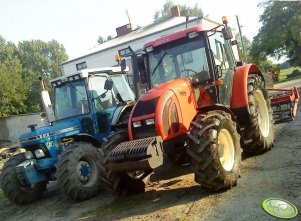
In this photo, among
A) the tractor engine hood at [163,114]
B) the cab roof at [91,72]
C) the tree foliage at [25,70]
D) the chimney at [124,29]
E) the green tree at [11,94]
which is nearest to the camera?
the tractor engine hood at [163,114]

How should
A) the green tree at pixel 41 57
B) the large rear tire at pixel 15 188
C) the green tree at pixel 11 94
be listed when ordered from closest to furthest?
1. the large rear tire at pixel 15 188
2. the green tree at pixel 11 94
3. the green tree at pixel 41 57

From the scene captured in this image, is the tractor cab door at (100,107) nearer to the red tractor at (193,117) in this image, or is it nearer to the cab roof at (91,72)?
the cab roof at (91,72)

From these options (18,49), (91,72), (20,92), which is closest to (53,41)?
(18,49)

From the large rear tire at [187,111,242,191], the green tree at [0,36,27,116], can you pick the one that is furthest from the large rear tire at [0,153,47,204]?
the green tree at [0,36,27,116]

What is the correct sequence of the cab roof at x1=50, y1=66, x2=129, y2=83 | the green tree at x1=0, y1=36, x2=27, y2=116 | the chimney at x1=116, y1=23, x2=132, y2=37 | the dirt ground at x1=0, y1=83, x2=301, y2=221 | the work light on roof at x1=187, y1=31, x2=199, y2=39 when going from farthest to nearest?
the chimney at x1=116, y1=23, x2=132, y2=37 → the green tree at x1=0, y1=36, x2=27, y2=116 → the cab roof at x1=50, y1=66, x2=129, y2=83 → the work light on roof at x1=187, y1=31, x2=199, y2=39 → the dirt ground at x1=0, y1=83, x2=301, y2=221

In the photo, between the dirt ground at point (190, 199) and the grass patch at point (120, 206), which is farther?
the grass patch at point (120, 206)

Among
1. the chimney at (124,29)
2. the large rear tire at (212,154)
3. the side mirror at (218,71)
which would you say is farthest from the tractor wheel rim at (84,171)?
the chimney at (124,29)

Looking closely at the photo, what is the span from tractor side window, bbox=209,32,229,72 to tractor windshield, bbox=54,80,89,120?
10.1ft

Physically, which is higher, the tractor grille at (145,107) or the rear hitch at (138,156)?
the tractor grille at (145,107)

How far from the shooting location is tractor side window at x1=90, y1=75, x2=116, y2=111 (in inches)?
323

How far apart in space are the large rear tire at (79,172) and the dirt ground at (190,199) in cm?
20

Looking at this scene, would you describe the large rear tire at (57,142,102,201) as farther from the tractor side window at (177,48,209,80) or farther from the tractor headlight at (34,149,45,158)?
the tractor side window at (177,48,209,80)

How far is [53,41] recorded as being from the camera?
87125 mm

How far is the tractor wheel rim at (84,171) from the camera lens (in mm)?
6965
